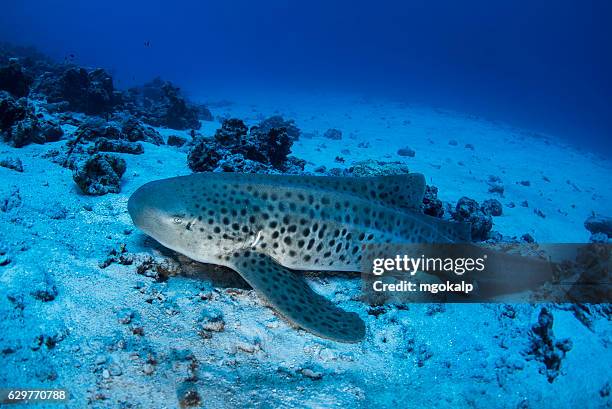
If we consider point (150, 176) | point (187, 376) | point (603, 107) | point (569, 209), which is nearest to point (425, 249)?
point (187, 376)

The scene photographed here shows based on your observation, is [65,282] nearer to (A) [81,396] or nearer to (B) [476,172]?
(A) [81,396]

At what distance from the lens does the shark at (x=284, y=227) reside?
384 cm

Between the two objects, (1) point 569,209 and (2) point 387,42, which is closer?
(1) point 569,209

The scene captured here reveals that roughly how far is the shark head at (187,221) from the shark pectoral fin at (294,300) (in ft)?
0.88

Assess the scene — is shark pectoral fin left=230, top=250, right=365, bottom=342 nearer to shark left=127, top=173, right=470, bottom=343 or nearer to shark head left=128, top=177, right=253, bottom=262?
shark left=127, top=173, right=470, bottom=343

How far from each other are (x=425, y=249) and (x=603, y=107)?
128 meters

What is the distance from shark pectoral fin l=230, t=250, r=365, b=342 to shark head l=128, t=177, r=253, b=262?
0.88 feet

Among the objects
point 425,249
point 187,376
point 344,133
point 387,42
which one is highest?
point 387,42

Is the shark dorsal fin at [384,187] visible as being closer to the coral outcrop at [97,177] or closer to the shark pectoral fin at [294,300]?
the shark pectoral fin at [294,300]

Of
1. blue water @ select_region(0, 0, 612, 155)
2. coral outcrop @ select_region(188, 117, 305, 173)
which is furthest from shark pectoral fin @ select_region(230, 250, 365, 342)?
blue water @ select_region(0, 0, 612, 155)

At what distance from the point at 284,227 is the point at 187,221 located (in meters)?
1.16

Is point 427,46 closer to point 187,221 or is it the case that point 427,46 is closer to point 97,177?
point 97,177

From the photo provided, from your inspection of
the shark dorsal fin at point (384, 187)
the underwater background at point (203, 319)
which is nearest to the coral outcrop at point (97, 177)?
the underwater background at point (203, 319)

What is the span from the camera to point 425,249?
5.09m
